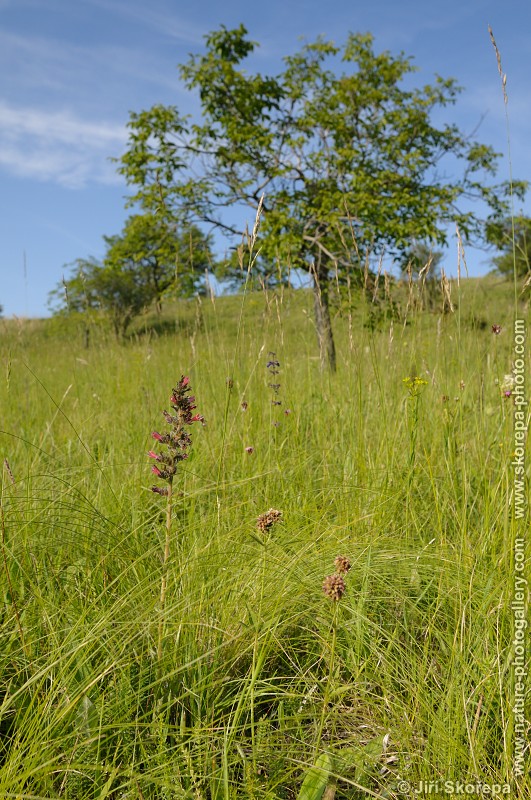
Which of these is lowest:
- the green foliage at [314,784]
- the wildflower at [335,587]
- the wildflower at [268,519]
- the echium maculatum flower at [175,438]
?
the green foliage at [314,784]

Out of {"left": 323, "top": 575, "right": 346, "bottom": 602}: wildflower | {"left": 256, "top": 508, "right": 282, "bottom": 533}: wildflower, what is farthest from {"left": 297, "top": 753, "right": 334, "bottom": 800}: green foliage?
{"left": 256, "top": 508, "right": 282, "bottom": 533}: wildflower

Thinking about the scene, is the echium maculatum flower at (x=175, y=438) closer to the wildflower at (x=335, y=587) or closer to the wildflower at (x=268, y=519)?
the wildflower at (x=268, y=519)

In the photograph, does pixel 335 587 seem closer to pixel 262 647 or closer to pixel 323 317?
pixel 262 647

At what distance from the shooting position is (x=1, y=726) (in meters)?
1.39

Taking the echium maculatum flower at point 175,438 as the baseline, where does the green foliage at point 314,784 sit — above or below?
below

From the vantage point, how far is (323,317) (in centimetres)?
561

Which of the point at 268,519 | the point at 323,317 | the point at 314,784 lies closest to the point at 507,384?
the point at 268,519

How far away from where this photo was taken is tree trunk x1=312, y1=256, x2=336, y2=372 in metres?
3.73

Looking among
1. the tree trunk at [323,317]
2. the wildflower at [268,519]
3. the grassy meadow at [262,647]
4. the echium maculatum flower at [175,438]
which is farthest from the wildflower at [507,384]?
the echium maculatum flower at [175,438]

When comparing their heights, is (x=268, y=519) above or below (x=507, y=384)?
below

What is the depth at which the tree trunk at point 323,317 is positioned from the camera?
3729 millimetres

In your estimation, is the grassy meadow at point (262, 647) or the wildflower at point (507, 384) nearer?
the grassy meadow at point (262, 647)

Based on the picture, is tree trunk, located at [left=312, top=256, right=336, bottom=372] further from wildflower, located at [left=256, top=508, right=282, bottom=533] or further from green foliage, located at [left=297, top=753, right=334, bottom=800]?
green foliage, located at [left=297, top=753, right=334, bottom=800]

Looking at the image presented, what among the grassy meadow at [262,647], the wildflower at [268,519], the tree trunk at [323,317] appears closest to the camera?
the grassy meadow at [262,647]
